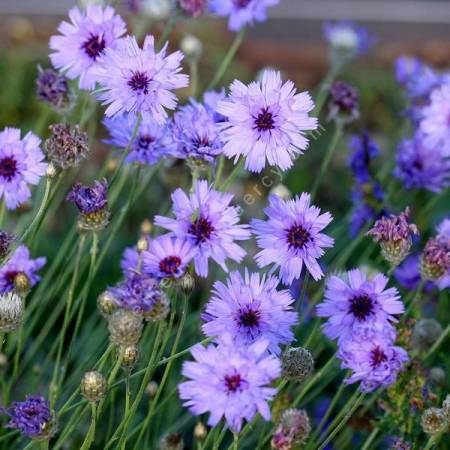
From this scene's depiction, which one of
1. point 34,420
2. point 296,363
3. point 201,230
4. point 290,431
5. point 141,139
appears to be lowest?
point 34,420

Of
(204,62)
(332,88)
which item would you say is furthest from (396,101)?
(332,88)

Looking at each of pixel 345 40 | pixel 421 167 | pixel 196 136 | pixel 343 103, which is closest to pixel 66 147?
pixel 196 136

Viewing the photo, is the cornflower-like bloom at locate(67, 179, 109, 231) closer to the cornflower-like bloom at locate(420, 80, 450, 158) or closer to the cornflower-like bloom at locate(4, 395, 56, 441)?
the cornflower-like bloom at locate(4, 395, 56, 441)

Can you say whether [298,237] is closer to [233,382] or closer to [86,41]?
[233,382]

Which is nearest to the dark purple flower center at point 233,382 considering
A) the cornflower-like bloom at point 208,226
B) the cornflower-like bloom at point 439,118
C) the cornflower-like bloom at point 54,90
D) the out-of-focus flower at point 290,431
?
the out-of-focus flower at point 290,431

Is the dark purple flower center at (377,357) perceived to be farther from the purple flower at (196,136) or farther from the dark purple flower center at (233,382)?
the purple flower at (196,136)

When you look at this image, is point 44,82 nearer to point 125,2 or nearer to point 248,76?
point 125,2

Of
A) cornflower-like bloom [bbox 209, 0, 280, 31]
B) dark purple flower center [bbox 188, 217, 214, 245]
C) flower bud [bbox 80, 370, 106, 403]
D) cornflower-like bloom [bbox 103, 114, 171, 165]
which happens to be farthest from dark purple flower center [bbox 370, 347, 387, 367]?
cornflower-like bloom [bbox 209, 0, 280, 31]
